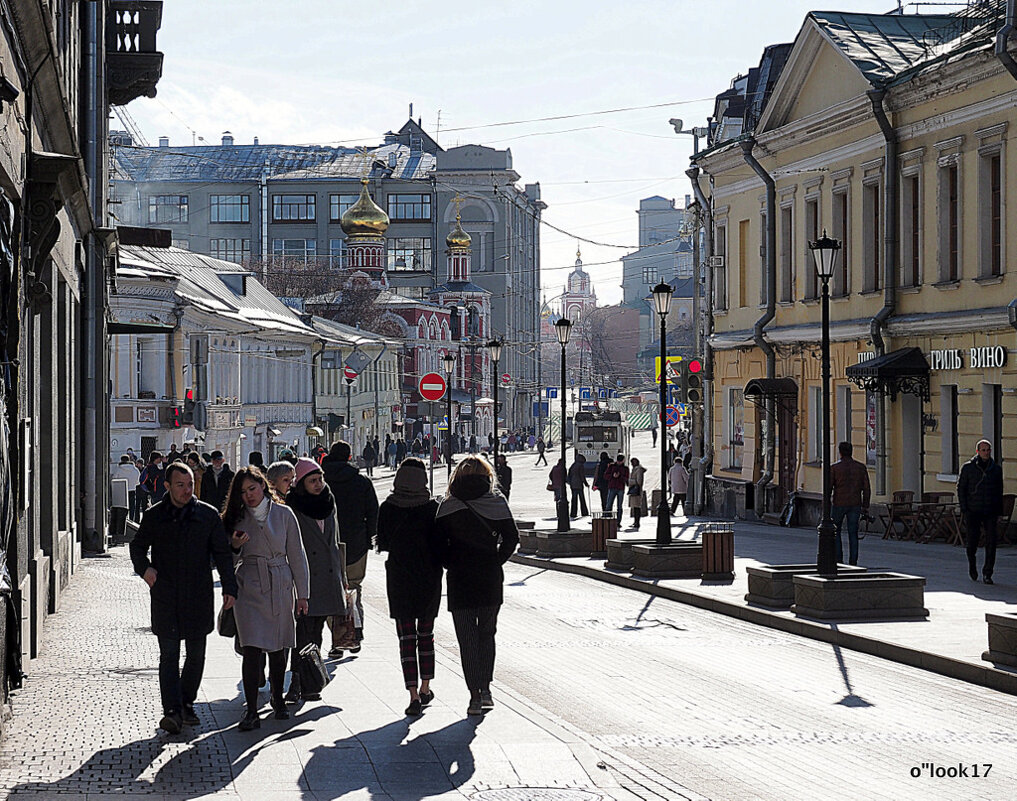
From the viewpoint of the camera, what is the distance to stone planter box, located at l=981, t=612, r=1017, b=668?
12.1 meters

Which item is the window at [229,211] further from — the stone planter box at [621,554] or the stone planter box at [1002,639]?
the stone planter box at [1002,639]

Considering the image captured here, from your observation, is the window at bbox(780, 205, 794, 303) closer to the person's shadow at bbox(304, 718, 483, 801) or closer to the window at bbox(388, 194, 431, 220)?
the person's shadow at bbox(304, 718, 483, 801)

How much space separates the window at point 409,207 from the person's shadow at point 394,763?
11178 centimetres

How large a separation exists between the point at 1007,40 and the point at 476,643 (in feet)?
55.2

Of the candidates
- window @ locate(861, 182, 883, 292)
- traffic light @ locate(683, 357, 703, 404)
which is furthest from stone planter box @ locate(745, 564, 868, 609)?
traffic light @ locate(683, 357, 703, 404)

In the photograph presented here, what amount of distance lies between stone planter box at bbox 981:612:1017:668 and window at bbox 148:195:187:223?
364 feet

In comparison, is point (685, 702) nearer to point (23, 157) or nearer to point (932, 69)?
point (23, 157)

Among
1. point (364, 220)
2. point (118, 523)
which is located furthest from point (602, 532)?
point (364, 220)

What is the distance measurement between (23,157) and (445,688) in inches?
201

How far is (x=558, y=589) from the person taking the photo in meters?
21.0

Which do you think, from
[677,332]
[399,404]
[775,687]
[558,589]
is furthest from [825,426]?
[677,332]

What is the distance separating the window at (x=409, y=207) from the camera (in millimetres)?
120500

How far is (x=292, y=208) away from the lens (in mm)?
119125

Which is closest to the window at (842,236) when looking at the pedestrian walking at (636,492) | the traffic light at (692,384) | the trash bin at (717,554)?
the pedestrian walking at (636,492)
